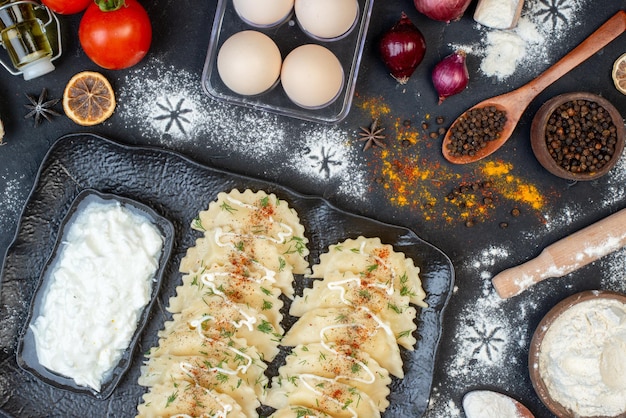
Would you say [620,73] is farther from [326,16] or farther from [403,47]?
[326,16]

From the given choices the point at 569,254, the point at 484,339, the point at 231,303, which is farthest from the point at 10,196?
the point at 569,254

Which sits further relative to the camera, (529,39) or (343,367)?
(529,39)

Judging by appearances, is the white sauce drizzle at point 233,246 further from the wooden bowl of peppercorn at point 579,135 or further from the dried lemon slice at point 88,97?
the wooden bowl of peppercorn at point 579,135

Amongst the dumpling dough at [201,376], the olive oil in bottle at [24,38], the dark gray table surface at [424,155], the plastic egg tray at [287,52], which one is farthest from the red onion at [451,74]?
the olive oil in bottle at [24,38]

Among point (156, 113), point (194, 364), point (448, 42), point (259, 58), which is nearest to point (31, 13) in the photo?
point (156, 113)

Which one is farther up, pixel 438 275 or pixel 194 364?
pixel 438 275

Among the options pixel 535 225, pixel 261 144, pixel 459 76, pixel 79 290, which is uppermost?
pixel 459 76

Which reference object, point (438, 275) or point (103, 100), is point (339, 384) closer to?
point (438, 275)
